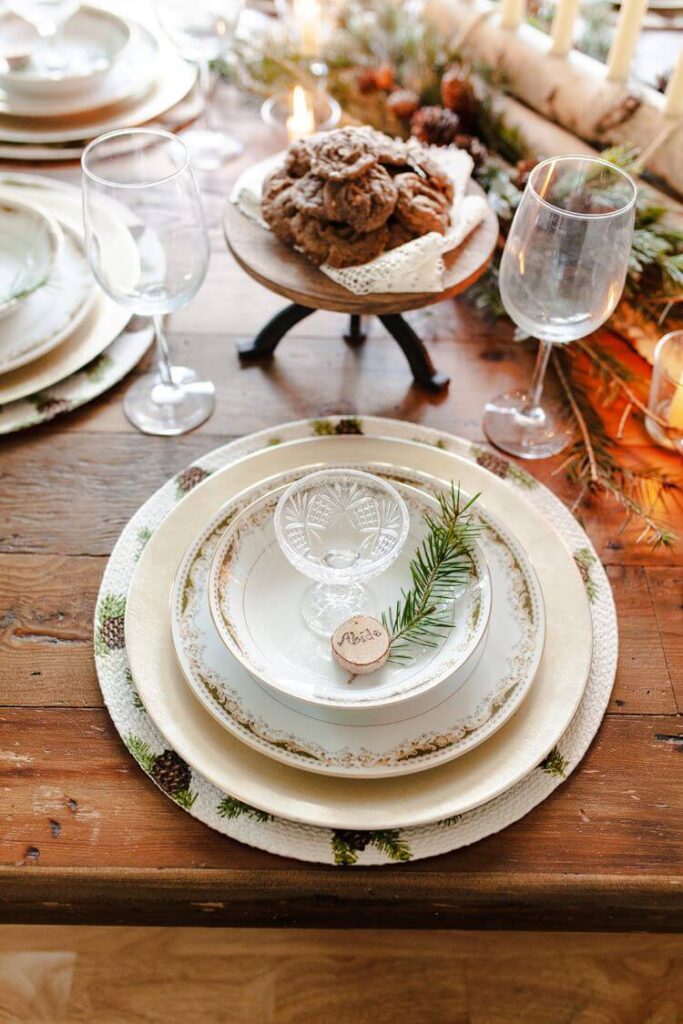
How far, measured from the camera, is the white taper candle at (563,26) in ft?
3.97

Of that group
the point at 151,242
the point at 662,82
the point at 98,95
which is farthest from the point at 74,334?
the point at 662,82

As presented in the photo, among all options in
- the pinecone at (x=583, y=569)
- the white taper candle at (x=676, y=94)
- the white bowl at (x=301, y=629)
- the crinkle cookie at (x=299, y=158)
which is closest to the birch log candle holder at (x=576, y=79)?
the white taper candle at (x=676, y=94)

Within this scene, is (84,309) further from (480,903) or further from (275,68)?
(480,903)

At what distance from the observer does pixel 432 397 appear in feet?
3.34

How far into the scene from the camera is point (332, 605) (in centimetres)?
76

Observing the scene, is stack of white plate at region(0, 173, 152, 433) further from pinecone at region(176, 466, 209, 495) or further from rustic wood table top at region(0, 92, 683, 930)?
pinecone at region(176, 466, 209, 495)

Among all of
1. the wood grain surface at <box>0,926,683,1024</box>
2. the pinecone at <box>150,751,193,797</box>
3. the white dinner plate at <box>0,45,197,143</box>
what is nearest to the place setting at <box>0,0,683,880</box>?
the pinecone at <box>150,751,193,797</box>

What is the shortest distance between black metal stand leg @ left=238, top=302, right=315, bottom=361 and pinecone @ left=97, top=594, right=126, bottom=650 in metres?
0.36

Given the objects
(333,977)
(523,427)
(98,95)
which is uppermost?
Result: (98,95)

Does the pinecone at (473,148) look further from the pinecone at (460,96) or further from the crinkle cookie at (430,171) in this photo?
the crinkle cookie at (430,171)

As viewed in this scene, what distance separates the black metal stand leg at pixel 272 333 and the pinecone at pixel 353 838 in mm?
570

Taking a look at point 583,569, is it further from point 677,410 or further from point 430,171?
point 430,171

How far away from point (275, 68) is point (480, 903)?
1.19 m

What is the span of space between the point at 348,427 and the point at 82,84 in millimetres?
728
